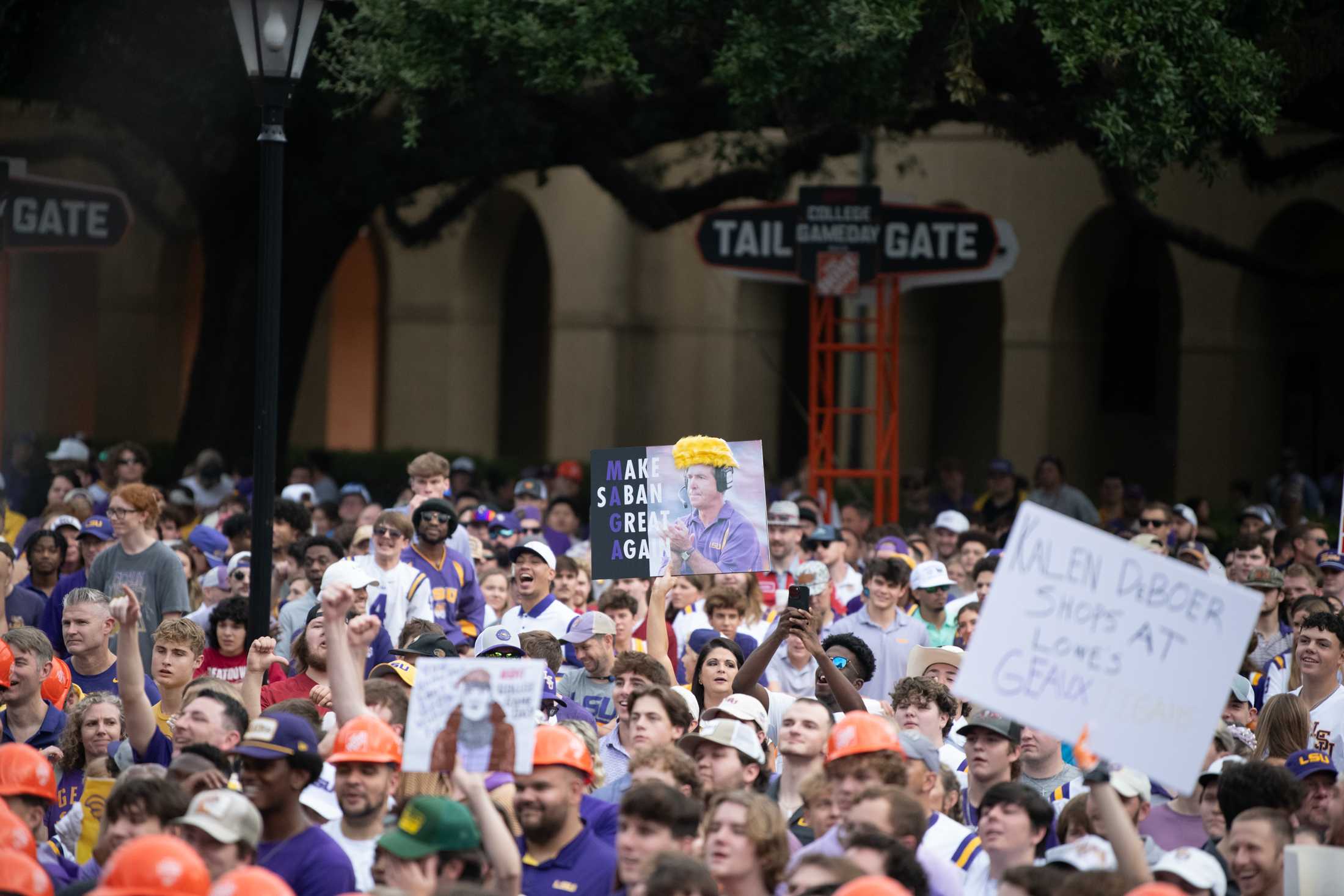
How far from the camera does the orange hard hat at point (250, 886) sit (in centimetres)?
490

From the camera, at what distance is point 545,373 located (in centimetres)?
3134

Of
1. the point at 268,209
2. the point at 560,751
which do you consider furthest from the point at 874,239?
the point at 560,751

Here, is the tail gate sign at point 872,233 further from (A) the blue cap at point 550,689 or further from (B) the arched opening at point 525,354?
(B) the arched opening at point 525,354

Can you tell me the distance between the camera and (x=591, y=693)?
9352mm

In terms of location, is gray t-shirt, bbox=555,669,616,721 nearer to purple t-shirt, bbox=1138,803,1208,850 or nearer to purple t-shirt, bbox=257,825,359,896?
purple t-shirt, bbox=1138,803,1208,850

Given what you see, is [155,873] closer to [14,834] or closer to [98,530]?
[14,834]

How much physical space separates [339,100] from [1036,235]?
33.1 feet

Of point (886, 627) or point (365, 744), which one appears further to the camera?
point (886, 627)

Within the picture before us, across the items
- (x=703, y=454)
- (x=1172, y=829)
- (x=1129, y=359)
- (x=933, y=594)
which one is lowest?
(x=1172, y=829)

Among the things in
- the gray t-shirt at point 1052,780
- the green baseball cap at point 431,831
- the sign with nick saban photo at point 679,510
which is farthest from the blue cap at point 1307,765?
the green baseball cap at point 431,831

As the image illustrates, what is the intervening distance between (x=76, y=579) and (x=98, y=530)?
79 centimetres

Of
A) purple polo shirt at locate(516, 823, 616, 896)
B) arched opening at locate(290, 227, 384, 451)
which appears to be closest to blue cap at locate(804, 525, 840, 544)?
purple polo shirt at locate(516, 823, 616, 896)

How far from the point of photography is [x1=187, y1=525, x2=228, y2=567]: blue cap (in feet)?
41.9

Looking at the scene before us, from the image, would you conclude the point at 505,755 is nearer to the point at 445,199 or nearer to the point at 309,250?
the point at 309,250
